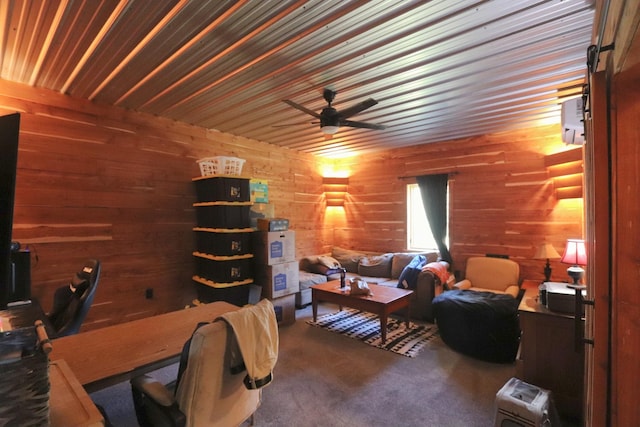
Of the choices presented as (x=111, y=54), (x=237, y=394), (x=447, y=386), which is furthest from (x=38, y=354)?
(x=447, y=386)

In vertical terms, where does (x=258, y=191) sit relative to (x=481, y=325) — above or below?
above

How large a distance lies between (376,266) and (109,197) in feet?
12.9

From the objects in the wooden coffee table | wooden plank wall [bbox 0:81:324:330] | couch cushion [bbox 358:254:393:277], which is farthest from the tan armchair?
wooden plank wall [bbox 0:81:324:330]

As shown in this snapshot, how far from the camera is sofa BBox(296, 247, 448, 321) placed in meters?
4.16

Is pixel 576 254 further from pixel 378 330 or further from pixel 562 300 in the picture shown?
pixel 378 330

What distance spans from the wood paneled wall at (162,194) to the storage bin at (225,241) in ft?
1.57

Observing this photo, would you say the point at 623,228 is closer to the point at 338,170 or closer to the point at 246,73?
the point at 246,73

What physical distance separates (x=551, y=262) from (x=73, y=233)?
5850 millimetres

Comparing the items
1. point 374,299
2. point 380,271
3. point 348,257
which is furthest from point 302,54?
point 348,257

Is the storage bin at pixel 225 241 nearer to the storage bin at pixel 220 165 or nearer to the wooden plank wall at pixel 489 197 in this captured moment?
the storage bin at pixel 220 165

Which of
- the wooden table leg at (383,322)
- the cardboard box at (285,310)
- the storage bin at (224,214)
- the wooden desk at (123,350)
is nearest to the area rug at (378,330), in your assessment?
the wooden table leg at (383,322)

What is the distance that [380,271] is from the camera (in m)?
5.16

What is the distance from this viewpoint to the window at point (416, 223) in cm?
544

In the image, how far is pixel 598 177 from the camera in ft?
3.96
